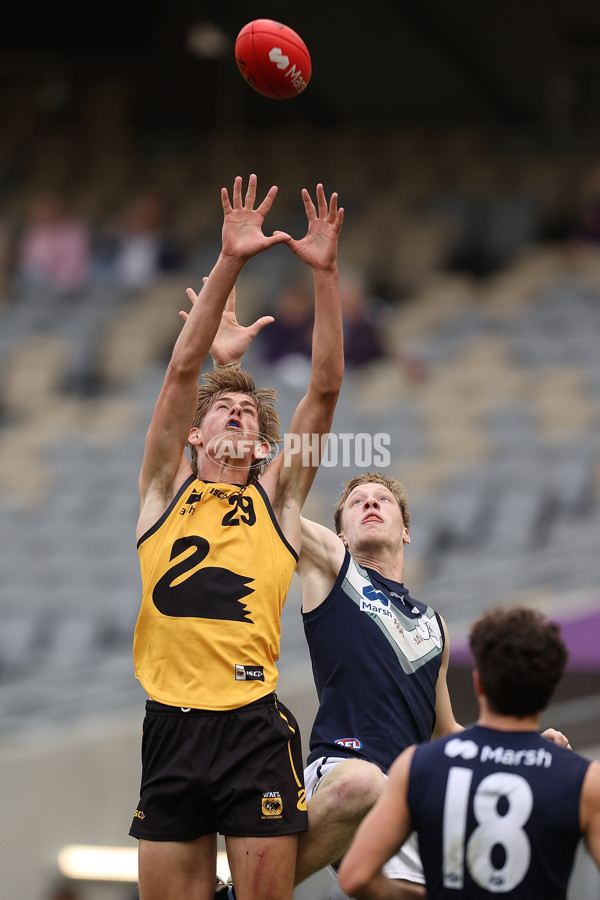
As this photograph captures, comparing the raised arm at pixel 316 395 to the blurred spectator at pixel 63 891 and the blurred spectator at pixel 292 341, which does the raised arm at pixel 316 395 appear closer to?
the blurred spectator at pixel 63 891

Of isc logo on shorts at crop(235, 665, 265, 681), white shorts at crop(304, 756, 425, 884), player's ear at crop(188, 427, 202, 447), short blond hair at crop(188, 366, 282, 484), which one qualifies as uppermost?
short blond hair at crop(188, 366, 282, 484)

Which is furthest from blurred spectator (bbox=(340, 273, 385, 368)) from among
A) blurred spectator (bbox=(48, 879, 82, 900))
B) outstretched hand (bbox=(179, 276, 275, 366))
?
outstretched hand (bbox=(179, 276, 275, 366))

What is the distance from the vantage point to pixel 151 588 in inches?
151

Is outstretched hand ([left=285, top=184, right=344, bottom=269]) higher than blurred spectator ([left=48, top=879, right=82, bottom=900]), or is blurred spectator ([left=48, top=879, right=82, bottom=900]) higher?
outstretched hand ([left=285, top=184, right=344, bottom=269])

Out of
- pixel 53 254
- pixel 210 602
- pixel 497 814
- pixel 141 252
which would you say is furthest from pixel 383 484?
pixel 53 254

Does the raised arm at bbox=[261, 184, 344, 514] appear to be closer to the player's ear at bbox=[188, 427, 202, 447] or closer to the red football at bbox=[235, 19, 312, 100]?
the player's ear at bbox=[188, 427, 202, 447]

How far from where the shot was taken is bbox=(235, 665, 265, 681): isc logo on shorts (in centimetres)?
374

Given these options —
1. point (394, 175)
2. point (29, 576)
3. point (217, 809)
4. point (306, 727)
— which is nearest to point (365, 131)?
point (394, 175)

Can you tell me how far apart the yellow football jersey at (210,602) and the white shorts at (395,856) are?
0.44 metres

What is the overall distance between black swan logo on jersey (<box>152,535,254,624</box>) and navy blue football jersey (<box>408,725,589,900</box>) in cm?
103

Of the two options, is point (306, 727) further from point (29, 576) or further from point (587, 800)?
point (587, 800)

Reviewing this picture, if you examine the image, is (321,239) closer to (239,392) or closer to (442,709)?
(239,392)

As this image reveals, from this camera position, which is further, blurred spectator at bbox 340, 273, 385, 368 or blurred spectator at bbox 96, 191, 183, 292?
blurred spectator at bbox 96, 191, 183, 292

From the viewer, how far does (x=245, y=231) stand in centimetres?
398
